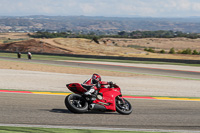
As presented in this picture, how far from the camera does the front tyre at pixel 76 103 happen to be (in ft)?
27.9

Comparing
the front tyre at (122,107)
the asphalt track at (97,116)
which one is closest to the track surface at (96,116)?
the asphalt track at (97,116)

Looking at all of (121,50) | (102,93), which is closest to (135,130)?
(102,93)

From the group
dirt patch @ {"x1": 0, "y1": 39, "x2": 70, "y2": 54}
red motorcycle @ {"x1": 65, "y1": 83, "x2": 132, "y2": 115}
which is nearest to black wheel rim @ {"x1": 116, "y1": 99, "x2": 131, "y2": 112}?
red motorcycle @ {"x1": 65, "y1": 83, "x2": 132, "y2": 115}

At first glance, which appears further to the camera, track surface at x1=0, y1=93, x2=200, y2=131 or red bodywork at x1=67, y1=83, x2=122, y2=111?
red bodywork at x1=67, y1=83, x2=122, y2=111

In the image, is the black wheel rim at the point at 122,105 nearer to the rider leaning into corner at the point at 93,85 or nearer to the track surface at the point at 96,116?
the track surface at the point at 96,116

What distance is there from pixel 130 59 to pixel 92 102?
38.2 metres

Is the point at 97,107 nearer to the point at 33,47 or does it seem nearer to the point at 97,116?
the point at 97,116

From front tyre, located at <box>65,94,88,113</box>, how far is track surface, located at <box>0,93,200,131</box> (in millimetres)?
167

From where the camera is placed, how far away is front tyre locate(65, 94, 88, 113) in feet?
27.9

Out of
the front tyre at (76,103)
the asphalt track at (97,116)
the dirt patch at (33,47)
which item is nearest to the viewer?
the asphalt track at (97,116)

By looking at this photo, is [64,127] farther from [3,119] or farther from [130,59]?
[130,59]

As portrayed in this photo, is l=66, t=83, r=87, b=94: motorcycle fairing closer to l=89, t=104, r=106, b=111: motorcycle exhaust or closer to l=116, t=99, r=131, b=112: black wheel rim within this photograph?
l=89, t=104, r=106, b=111: motorcycle exhaust

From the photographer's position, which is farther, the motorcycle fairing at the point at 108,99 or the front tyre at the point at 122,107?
the front tyre at the point at 122,107

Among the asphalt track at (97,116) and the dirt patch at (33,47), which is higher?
the asphalt track at (97,116)
